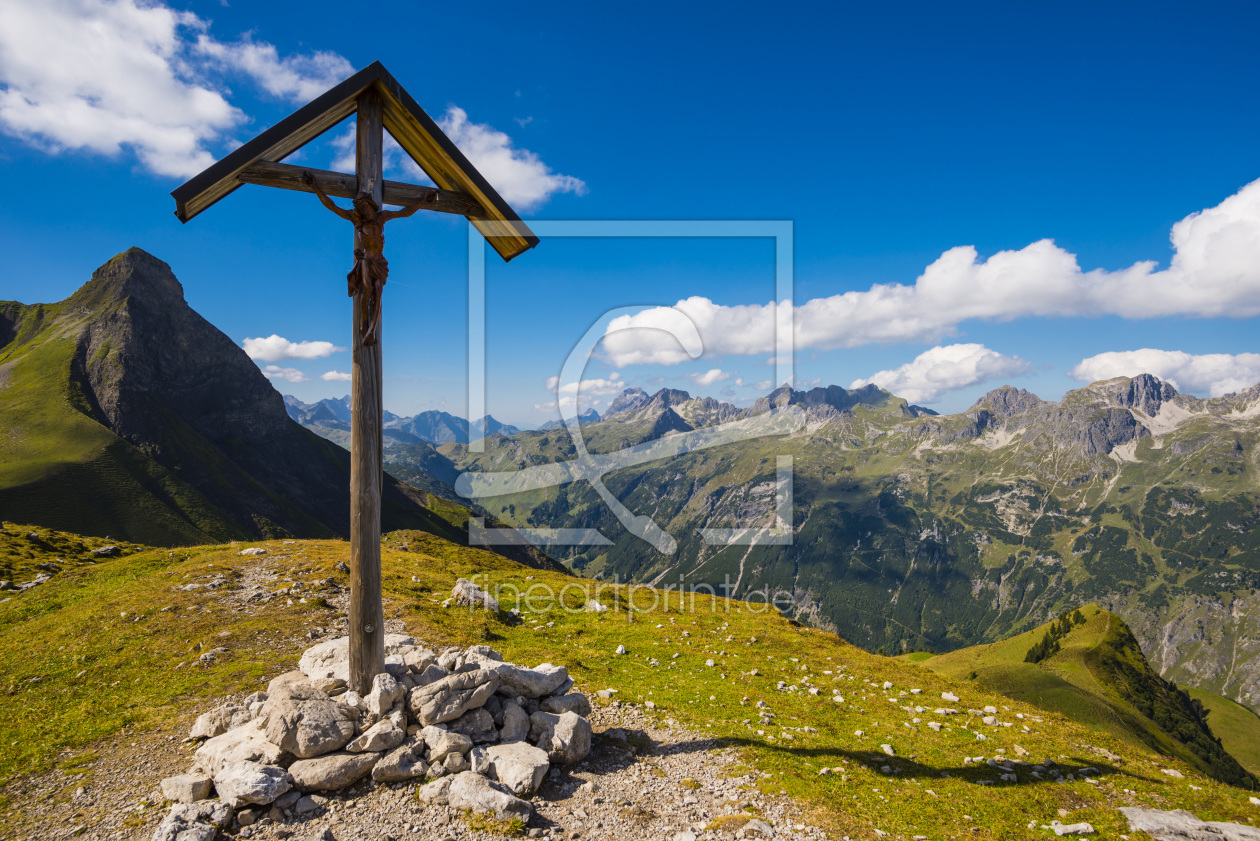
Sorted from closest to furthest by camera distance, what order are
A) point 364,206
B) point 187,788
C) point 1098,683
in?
1. point 187,788
2. point 364,206
3. point 1098,683

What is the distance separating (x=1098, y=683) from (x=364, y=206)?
155 meters

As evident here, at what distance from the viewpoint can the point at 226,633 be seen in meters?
20.2

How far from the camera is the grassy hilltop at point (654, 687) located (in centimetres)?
1308

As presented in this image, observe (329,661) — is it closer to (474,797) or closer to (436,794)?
(436,794)

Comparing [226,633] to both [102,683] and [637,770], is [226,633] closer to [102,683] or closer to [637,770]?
[102,683]

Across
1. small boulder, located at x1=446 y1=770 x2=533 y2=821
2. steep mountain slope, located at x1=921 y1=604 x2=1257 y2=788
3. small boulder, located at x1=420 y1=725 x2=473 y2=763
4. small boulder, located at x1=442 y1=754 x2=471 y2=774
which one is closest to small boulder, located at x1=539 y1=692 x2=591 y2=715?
small boulder, located at x1=420 y1=725 x2=473 y2=763

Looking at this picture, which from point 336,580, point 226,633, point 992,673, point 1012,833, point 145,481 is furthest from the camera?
point 145,481

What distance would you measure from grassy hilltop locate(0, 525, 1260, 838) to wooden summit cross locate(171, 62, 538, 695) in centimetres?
645

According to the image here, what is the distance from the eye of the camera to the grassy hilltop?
1308 cm

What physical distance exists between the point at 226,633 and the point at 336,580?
757cm

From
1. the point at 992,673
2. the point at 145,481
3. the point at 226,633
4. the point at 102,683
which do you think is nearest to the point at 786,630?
the point at 226,633

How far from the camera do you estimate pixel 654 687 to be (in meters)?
19.6

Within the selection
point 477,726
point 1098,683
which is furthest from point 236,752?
point 1098,683

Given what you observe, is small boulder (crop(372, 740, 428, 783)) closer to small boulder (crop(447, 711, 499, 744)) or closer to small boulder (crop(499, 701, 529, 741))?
small boulder (crop(447, 711, 499, 744))
